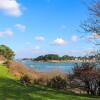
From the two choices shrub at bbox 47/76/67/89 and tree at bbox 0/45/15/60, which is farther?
tree at bbox 0/45/15/60

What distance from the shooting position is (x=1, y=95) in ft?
59.8

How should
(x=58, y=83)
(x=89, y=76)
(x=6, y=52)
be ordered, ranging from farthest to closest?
(x=6, y=52), (x=58, y=83), (x=89, y=76)

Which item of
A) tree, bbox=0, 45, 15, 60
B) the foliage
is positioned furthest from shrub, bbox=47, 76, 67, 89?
tree, bbox=0, 45, 15, 60

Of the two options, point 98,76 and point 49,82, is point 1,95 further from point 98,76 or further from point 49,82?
point 49,82

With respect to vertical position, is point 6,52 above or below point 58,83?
above

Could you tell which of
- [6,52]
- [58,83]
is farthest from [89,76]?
[6,52]

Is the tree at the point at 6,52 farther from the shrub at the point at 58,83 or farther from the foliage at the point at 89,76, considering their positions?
the foliage at the point at 89,76

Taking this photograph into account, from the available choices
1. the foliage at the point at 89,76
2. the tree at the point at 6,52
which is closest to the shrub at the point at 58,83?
the foliage at the point at 89,76

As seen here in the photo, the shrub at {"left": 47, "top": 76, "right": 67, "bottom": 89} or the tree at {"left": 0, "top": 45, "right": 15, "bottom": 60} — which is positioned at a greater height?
the tree at {"left": 0, "top": 45, "right": 15, "bottom": 60}

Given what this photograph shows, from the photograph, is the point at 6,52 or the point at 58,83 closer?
the point at 58,83

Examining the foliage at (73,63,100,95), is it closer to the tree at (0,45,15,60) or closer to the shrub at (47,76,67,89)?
the shrub at (47,76,67,89)

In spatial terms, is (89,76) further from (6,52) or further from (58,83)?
(6,52)

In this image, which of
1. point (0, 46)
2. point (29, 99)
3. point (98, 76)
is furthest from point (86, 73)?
point (0, 46)

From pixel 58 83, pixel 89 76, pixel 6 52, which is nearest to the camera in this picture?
pixel 89 76
